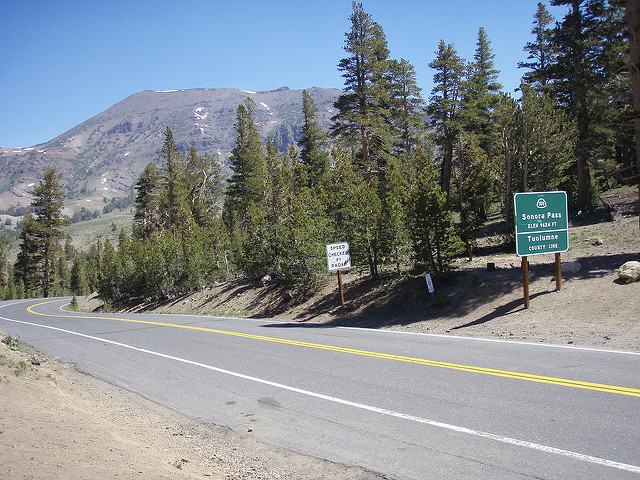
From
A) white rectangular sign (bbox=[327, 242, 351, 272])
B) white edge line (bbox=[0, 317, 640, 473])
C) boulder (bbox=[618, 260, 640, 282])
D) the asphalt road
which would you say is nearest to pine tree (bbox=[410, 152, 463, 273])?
white rectangular sign (bbox=[327, 242, 351, 272])

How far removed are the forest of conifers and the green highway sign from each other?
10.9ft

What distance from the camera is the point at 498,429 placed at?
5.52 metres

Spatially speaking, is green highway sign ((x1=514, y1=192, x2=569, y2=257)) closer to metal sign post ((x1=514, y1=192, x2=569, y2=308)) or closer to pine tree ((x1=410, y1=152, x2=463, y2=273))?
metal sign post ((x1=514, y1=192, x2=569, y2=308))

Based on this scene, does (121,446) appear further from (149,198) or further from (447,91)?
(149,198)

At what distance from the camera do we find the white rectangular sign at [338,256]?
19.1 m

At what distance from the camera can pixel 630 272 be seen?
40.2 feet

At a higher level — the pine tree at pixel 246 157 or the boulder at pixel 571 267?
the pine tree at pixel 246 157

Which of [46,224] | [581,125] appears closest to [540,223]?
[581,125]

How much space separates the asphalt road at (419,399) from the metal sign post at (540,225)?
3.86 meters

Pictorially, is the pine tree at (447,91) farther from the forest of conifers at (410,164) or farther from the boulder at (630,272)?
the boulder at (630,272)

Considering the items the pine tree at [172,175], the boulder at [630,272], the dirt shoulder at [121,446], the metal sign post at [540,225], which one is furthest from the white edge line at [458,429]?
the pine tree at [172,175]

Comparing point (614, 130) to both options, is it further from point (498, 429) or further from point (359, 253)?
point (498, 429)

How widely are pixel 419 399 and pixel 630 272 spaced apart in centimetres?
897

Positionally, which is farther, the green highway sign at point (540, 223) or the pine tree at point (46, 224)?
the pine tree at point (46, 224)
